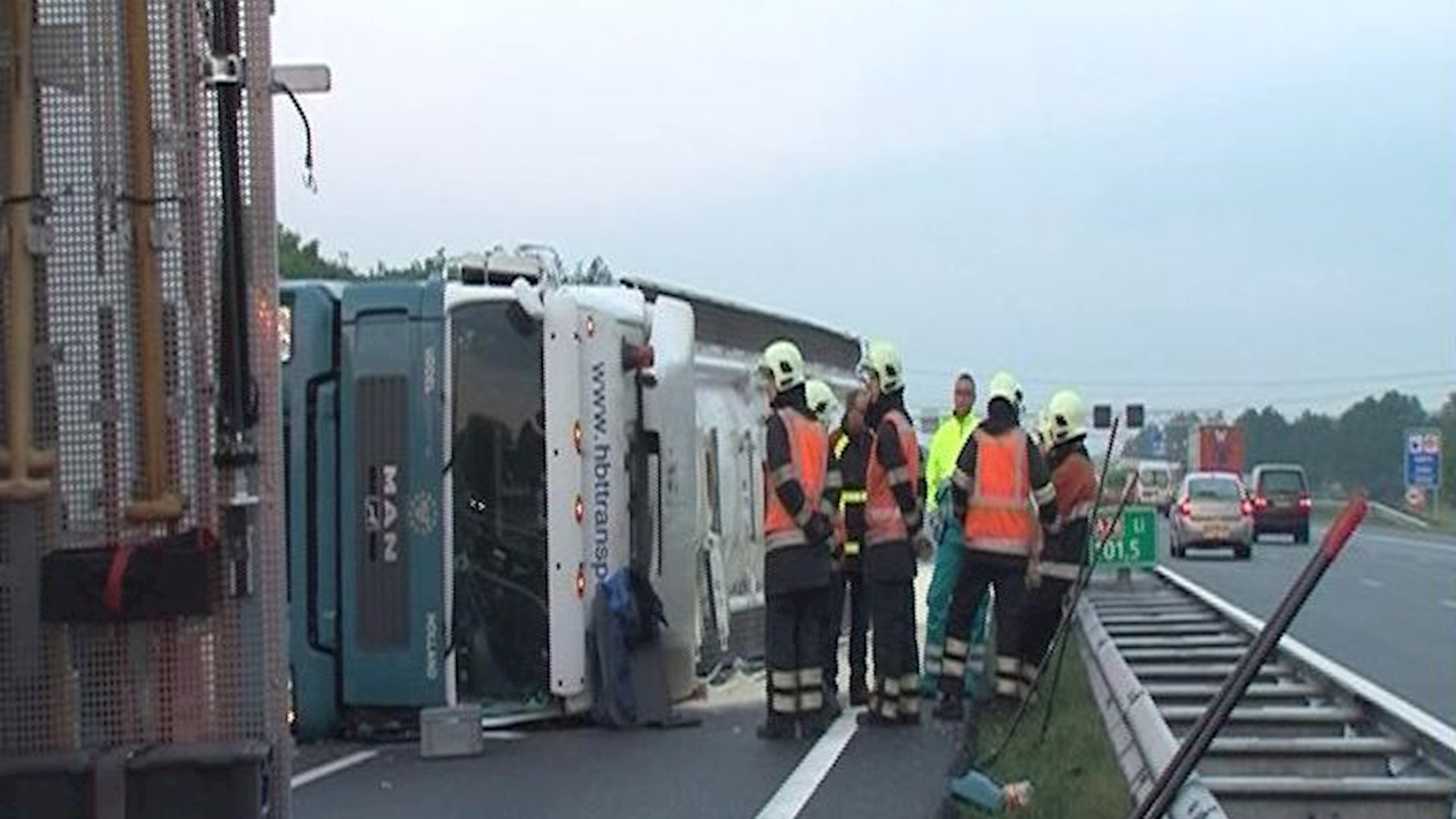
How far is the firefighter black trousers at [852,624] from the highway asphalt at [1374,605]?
115 inches

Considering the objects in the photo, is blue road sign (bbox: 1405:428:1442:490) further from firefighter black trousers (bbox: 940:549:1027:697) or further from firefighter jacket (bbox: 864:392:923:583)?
firefighter jacket (bbox: 864:392:923:583)

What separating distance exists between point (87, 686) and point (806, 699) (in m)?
7.99

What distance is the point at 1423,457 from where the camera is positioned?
2515 inches

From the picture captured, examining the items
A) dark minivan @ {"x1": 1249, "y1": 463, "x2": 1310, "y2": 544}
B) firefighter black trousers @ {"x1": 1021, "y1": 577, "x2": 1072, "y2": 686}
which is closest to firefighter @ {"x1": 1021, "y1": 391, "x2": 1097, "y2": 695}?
firefighter black trousers @ {"x1": 1021, "y1": 577, "x2": 1072, "y2": 686}

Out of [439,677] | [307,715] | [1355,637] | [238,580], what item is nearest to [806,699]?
[439,677]

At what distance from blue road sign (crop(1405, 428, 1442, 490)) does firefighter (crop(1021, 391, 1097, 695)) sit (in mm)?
52200

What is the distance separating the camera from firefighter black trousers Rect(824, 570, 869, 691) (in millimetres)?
12680

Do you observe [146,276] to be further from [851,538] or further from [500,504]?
[851,538]

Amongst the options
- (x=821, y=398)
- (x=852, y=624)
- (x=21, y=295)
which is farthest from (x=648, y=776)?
(x=21, y=295)

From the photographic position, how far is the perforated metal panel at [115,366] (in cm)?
376

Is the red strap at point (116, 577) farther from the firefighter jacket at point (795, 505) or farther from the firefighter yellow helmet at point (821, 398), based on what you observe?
the firefighter yellow helmet at point (821, 398)

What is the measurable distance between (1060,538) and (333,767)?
14.1ft

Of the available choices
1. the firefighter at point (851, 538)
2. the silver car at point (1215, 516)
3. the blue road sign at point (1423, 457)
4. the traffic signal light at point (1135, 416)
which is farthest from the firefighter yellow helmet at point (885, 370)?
the blue road sign at point (1423, 457)

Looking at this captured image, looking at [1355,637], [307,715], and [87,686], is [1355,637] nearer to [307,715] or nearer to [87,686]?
[307,715]
